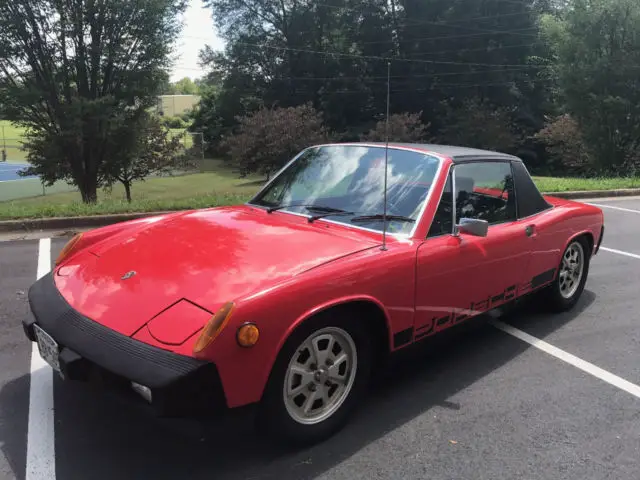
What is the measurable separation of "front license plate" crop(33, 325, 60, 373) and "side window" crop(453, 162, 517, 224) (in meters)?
2.49

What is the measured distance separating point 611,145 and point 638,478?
71.0ft

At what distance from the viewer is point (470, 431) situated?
298 centimetres

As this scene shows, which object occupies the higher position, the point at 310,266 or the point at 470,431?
the point at 310,266

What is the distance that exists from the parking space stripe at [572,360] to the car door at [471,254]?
Result: 0.49 metres

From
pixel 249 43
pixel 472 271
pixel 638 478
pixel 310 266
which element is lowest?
pixel 638 478

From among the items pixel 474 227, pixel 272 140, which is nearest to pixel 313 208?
pixel 474 227

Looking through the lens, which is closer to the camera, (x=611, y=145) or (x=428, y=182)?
(x=428, y=182)

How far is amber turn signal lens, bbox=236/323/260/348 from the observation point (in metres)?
2.36

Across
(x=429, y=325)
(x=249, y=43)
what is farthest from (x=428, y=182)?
(x=249, y=43)

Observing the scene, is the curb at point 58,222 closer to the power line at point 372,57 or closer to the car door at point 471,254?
the car door at point 471,254

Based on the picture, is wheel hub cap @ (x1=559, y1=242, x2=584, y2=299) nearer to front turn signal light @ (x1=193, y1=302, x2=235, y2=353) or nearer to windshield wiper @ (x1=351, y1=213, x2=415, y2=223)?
windshield wiper @ (x1=351, y1=213, x2=415, y2=223)

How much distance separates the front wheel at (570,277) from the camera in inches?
186

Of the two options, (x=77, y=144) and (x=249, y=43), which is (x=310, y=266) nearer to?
(x=77, y=144)

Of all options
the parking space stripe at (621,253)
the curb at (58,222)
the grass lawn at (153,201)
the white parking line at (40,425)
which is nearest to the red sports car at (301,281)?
the white parking line at (40,425)
